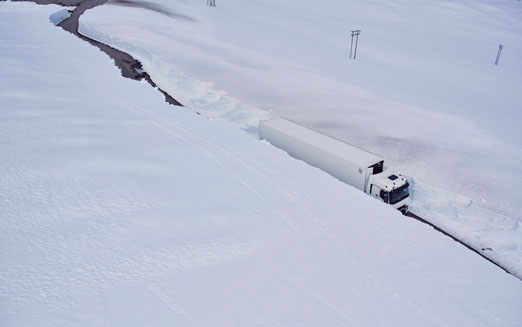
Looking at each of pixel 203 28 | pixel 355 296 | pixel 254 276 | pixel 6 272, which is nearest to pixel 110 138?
pixel 6 272

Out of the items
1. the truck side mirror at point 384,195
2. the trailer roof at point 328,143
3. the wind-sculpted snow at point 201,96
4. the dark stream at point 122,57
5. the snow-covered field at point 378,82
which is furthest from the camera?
the dark stream at point 122,57

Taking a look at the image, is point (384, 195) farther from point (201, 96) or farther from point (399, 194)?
point (201, 96)

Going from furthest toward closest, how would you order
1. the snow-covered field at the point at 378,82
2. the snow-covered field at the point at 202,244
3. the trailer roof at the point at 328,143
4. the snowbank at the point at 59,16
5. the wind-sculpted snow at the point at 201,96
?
the snowbank at the point at 59,16
the wind-sculpted snow at the point at 201,96
the snow-covered field at the point at 378,82
the trailer roof at the point at 328,143
the snow-covered field at the point at 202,244

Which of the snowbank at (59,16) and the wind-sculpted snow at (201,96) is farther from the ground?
the snowbank at (59,16)

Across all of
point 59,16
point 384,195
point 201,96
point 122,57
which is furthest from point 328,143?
point 59,16

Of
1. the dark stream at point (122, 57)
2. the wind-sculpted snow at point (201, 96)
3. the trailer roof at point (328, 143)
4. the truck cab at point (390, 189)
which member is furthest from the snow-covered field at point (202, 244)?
the dark stream at point (122, 57)

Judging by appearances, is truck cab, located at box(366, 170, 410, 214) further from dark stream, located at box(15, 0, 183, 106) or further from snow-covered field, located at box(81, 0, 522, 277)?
dark stream, located at box(15, 0, 183, 106)

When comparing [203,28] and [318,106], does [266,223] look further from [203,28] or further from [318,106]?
[203,28]

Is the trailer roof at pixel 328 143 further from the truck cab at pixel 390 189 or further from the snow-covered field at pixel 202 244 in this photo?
the snow-covered field at pixel 202 244

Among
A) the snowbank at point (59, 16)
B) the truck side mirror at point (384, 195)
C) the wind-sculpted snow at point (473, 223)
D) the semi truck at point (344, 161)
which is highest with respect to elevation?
the snowbank at point (59, 16)

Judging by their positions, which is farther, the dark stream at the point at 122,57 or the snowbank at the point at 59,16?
the snowbank at the point at 59,16
